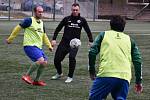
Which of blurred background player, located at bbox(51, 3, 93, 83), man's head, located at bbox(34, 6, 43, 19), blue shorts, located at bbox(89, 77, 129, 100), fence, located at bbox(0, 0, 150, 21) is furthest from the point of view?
fence, located at bbox(0, 0, 150, 21)

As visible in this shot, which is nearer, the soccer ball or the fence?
the soccer ball

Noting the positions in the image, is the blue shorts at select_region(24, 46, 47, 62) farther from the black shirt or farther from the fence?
the fence

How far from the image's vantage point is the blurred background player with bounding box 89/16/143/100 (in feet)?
22.9

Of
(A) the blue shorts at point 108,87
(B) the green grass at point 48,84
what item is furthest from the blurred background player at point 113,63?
(B) the green grass at point 48,84

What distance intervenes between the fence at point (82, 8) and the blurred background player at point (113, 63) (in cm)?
4175

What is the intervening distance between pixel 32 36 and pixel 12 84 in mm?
1195

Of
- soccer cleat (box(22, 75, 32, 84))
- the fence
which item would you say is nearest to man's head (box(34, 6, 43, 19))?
soccer cleat (box(22, 75, 32, 84))

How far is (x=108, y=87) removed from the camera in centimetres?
694

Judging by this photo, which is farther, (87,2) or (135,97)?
(87,2)

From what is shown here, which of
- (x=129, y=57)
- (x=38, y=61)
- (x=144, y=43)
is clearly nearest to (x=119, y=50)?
(x=129, y=57)

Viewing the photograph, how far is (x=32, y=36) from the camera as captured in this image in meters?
11.8

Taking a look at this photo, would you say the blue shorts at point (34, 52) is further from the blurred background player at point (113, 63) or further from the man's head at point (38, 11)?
the blurred background player at point (113, 63)

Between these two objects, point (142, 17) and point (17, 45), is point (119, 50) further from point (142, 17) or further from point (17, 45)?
point (142, 17)

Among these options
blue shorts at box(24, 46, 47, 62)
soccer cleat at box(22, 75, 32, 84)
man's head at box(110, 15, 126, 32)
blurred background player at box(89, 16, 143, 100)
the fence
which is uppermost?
man's head at box(110, 15, 126, 32)
